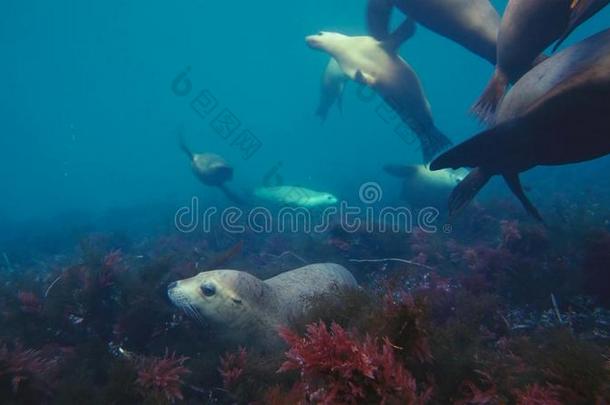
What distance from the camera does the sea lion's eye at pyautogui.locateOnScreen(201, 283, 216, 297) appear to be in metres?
3.90

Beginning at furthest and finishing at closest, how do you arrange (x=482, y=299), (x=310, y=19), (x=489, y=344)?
1. (x=310, y=19)
2. (x=482, y=299)
3. (x=489, y=344)

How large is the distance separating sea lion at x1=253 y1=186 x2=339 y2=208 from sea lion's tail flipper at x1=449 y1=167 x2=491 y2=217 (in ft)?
22.7

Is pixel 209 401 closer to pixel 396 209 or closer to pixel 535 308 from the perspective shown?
pixel 535 308

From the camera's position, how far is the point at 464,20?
5.79 metres

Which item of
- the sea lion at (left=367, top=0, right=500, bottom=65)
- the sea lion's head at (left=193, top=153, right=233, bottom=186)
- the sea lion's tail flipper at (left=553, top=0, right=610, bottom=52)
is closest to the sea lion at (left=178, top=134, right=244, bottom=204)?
the sea lion's head at (left=193, top=153, right=233, bottom=186)

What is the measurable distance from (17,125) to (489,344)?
5071 inches

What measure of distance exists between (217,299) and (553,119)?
146 inches

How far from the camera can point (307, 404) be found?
2334 millimetres

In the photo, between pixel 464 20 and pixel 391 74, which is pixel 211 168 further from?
pixel 464 20

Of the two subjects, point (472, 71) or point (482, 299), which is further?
point (472, 71)

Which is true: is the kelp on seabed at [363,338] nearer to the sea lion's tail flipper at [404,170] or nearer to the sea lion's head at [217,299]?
the sea lion's head at [217,299]

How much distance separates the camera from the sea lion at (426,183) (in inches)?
399

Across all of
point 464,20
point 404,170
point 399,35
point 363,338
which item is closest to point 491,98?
point 464,20

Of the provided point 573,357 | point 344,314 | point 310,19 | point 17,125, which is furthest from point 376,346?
point 17,125
